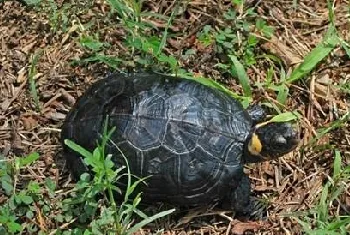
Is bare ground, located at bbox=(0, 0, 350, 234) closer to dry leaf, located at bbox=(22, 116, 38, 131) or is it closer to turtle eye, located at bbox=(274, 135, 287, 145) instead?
dry leaf, located at bbox=(22, 116, 38, 131)

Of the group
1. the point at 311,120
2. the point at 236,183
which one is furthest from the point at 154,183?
the point at 311,120

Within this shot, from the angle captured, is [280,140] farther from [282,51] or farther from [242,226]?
[282,51]

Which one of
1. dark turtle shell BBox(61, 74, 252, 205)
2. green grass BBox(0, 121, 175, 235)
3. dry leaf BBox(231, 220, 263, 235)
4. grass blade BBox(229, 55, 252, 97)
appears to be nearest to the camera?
green grass BBox(0, 121, 175, 235)

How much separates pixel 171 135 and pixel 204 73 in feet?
2.37

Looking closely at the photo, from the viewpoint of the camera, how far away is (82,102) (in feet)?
10.8

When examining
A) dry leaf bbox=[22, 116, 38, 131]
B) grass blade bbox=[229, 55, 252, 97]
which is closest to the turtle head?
grass blade bbox=[229, 55, 252, 97]

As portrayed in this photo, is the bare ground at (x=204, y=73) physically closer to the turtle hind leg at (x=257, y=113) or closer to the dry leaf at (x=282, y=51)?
the dry leaf at (x=282, y=51)

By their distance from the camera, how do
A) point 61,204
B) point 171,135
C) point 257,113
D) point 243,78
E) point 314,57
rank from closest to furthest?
1. point 171,135
2. point 61,204
3. point 257,113
4. point 243,78
5. point 314,57

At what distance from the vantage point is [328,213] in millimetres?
3289

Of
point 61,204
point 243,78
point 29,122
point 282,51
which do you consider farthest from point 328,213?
point 29,122

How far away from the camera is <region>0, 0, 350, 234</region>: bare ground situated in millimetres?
3357

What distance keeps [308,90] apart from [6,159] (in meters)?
1.53

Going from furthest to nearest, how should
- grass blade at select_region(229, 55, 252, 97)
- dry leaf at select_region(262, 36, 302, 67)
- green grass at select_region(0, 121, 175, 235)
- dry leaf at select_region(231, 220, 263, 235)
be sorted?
dry leaf at select_region(262, 36, 302, 67), grass blade at select_region(229, 55, 252, 97), dry leaf at select_region(231, 220, 263, 235), green grass at select_region(0, 121, 175, 235)

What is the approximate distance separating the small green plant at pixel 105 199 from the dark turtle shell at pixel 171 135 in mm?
A: 76
